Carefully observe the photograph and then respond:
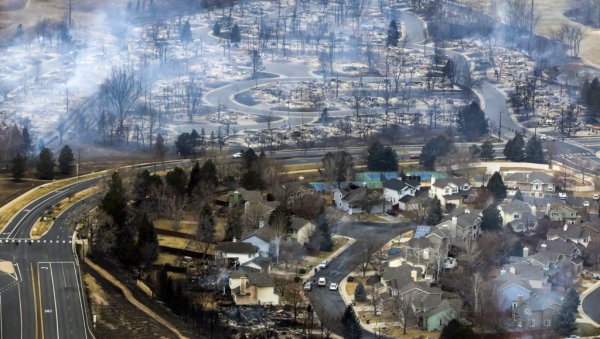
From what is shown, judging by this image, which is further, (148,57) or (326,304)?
(148,57)

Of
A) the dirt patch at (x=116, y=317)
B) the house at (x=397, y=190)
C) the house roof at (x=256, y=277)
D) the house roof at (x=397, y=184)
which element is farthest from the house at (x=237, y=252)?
the house roof at (x=397, y=184)

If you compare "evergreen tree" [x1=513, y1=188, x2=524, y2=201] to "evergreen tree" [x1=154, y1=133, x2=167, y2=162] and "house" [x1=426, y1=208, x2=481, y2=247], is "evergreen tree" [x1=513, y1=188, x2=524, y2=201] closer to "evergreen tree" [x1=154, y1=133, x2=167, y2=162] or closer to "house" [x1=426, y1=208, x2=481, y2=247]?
"house" [x1=426, y1=208, x2=481, y2=247]

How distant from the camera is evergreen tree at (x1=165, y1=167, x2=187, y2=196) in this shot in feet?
177

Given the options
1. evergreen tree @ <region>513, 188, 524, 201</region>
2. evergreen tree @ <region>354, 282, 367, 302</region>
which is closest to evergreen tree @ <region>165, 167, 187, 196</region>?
evergreen tree @ <region>354, 282, 367, 302</region>

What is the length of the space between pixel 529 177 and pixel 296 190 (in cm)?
871

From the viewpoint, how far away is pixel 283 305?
45.9 metres

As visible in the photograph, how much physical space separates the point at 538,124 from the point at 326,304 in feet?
87.3

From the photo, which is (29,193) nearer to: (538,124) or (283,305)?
(283,305)

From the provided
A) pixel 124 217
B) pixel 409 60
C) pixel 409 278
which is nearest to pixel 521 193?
pixel 409 278

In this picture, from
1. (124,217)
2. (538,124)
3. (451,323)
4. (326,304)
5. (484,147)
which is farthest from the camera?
(538,124)

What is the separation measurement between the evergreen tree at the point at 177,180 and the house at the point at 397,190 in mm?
7106

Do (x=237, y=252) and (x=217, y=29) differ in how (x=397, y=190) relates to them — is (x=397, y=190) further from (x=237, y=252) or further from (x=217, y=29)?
(x=217, y=29)

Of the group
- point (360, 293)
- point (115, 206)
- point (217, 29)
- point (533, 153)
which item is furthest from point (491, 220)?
point (217, 29)

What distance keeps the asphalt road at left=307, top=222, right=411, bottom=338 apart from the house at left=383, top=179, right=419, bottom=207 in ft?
7.74
